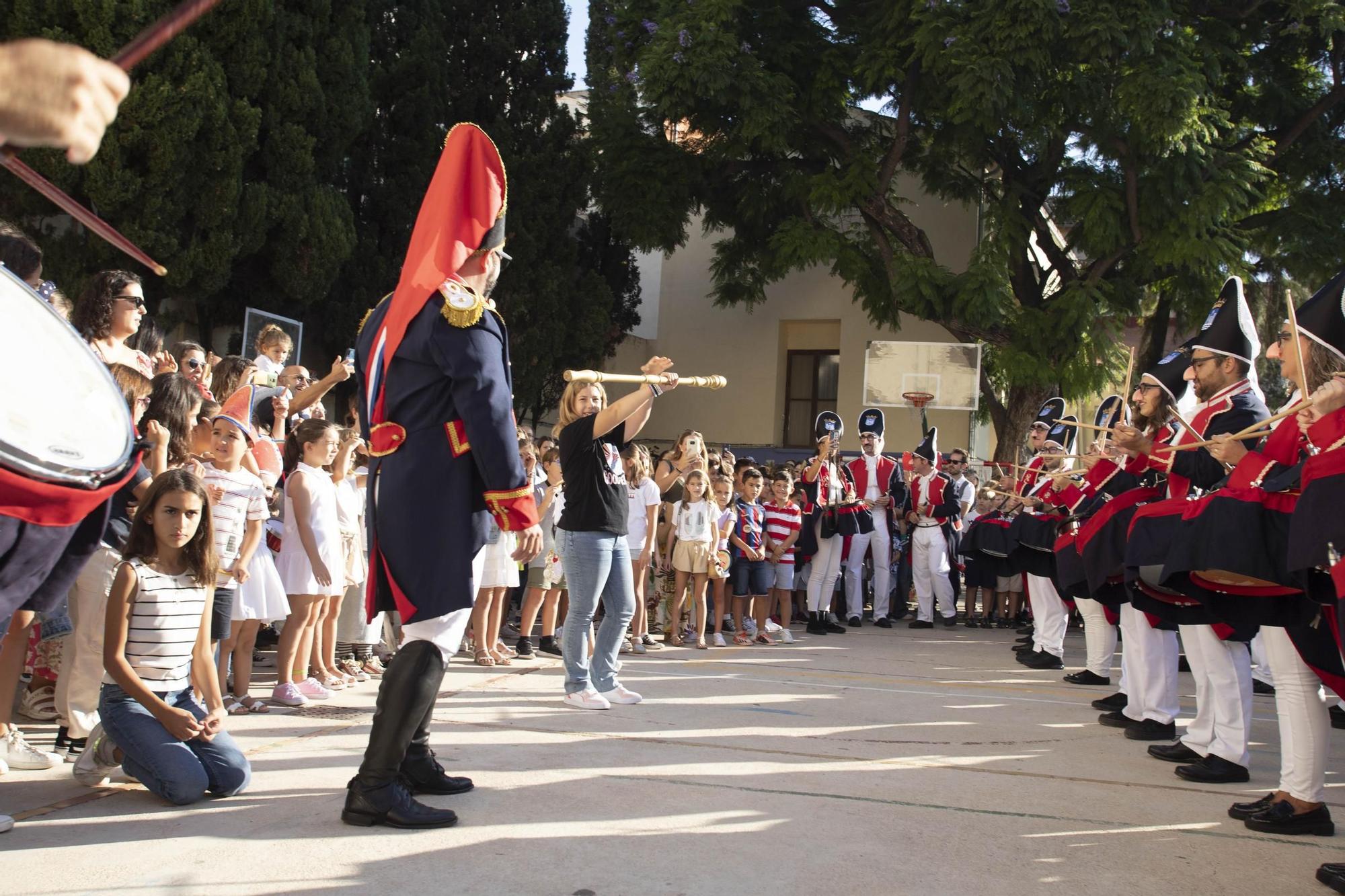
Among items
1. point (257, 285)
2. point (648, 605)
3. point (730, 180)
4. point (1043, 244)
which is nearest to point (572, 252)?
point (730, 180)

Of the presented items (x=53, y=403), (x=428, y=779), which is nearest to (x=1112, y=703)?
(x=428, y=779)

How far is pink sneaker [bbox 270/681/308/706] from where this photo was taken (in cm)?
613

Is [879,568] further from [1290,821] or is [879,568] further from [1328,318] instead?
[1328,318]

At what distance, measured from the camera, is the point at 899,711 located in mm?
6875

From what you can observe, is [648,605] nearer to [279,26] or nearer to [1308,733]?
[1308,733]

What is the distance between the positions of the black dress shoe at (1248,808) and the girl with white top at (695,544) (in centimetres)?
587

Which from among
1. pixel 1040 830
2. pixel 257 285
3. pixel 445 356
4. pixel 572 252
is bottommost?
pixel 1040 830

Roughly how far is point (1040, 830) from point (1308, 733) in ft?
3.55

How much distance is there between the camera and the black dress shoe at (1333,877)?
366 centimetres

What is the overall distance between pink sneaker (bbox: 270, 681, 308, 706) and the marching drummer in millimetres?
8864

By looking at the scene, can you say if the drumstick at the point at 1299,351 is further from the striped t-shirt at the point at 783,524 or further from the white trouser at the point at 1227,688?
the striped t-shirt at the point at 783,524

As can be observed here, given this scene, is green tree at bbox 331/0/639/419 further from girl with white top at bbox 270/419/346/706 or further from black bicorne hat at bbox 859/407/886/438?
girl with white top at bbox 270/419/346/706

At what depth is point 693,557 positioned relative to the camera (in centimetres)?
1019

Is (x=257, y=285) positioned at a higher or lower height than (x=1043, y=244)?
lower
